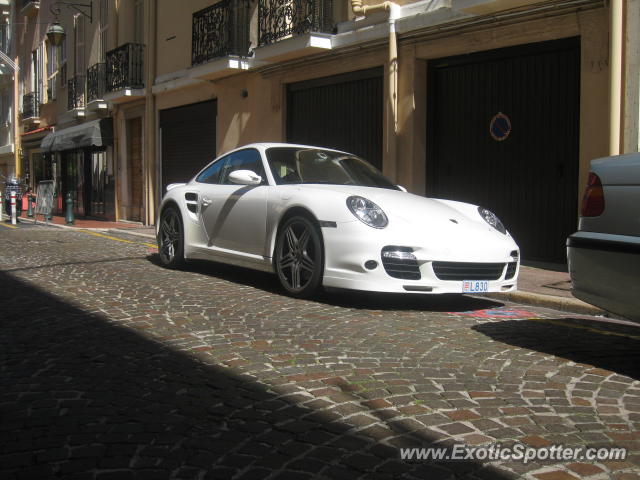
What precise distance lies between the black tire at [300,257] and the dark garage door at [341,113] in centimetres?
603

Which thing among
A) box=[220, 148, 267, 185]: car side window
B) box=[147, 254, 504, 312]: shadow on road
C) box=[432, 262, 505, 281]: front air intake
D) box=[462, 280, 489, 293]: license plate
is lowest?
box=[147, 254, 504, 312]: shadow on road

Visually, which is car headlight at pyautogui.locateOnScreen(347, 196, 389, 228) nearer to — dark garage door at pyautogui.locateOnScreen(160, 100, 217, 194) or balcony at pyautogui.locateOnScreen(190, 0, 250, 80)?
balcony at pyautogui.locateOnScreen(190, 0, 250, 80)

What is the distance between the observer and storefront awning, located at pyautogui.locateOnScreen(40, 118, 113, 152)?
72.4ft

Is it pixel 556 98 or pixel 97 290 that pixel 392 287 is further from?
pixel 556 98

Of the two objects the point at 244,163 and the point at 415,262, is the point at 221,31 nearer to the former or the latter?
the point at 244,163

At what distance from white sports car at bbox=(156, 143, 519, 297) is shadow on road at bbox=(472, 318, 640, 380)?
579 millimetres

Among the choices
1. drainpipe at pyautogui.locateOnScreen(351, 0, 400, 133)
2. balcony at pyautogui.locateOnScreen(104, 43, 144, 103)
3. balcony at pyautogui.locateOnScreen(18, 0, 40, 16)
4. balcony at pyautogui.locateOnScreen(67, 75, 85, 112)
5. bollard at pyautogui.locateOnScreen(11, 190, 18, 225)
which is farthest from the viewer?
balcony at pyautogui.locateOnScreen(18, 0, 40, 16)

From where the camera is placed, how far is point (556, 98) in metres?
9.64

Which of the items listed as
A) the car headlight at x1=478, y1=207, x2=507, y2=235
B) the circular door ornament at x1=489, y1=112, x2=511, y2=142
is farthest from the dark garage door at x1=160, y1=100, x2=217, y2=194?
the car headlight at x1=478, y1=207, x2=507, y2=235

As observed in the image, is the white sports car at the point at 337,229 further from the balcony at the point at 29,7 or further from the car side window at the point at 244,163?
the balcony at the point at 29,7

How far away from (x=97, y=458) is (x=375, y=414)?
1197 mm

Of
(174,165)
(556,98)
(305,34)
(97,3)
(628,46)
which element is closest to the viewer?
(628,46)

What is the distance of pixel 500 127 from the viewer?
34.0ft

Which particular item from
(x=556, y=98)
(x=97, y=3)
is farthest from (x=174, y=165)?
(x=556, y=98)
